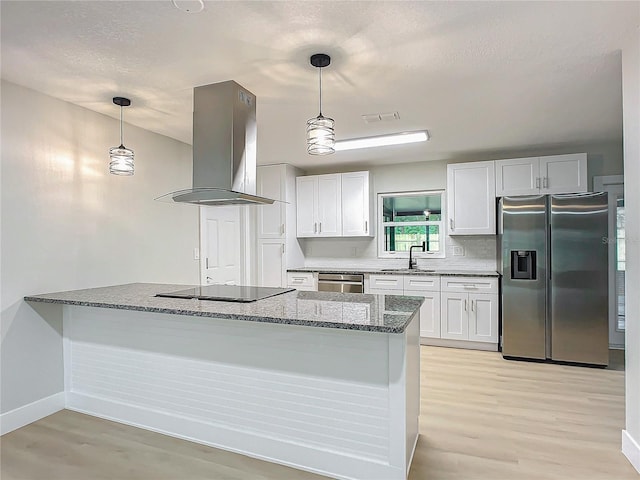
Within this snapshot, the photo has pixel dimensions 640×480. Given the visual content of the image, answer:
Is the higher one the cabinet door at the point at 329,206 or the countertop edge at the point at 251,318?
the cabinet door at the point at 329,206

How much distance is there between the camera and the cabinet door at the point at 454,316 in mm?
4414

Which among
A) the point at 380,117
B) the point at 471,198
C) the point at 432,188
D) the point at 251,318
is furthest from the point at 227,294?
the point at 432,188

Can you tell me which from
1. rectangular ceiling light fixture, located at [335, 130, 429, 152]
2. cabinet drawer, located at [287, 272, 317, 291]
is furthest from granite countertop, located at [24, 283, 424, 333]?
cabinet drawer, located at [287, 272, 317, 291]

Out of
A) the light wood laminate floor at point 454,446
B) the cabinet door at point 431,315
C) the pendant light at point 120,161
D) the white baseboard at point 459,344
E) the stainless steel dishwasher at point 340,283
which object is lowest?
the light wood laminate floor at point 454,446

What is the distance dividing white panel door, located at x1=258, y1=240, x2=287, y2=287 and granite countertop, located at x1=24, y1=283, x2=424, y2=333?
2.44m

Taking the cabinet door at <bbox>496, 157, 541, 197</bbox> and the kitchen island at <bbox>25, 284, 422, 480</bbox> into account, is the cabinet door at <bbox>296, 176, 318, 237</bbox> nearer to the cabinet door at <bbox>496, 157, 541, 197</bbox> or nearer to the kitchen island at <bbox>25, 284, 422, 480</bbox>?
the cabinet door at <bbox>496, 157, 541, 197</bbox>

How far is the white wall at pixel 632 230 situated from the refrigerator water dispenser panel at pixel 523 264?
73.3 inches

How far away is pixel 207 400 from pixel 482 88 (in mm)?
2809

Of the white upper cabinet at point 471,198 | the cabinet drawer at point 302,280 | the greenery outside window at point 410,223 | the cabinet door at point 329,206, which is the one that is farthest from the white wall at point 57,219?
the white upper cabinet at point 471,198

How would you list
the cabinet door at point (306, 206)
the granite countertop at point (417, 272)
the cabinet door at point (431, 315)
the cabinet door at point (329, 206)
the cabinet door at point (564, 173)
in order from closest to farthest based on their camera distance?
the cabinet door at point (564, 173)
the granite countertop at point (417, 272)
the cabinet door at point (431, 315)
the cabinet door at point (329, 206)
the cabinet door at point (306, 206)

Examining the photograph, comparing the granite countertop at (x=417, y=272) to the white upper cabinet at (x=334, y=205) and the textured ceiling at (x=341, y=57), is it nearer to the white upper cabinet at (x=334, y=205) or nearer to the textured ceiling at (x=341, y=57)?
the white upper cabinet at (x=334, y=205)

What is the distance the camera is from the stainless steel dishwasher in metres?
4.79

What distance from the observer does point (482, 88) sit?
2.73 metres

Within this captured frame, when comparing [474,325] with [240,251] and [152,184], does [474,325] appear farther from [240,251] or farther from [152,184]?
[152,184]
